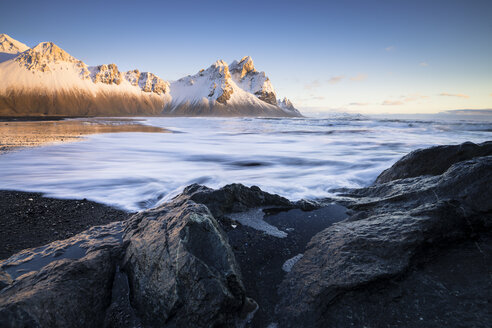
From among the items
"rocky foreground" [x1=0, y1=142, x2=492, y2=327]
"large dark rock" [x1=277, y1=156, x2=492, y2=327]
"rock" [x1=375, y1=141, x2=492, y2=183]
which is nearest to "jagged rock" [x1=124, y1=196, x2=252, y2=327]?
"rocky foreground" [x1=0, y1=142, x2=492, y2=327]

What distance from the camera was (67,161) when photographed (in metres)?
8.69

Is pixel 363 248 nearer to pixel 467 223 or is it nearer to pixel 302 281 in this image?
pixel 302 281

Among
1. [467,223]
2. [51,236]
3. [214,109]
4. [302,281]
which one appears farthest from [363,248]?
[214,109]

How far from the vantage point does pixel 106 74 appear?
168 meters

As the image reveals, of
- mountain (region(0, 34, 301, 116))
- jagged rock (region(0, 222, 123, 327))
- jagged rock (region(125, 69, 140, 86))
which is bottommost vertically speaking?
jagged rock (region(0, 222, 123, 327))

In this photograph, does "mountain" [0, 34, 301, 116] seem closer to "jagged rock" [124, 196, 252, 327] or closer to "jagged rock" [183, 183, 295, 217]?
"jagged rock" [183, 183, 295, 217]

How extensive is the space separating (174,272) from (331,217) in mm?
2593

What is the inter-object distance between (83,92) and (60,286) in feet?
583

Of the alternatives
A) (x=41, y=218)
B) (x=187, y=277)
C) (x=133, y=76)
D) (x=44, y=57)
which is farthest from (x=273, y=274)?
(x=133, y=76)

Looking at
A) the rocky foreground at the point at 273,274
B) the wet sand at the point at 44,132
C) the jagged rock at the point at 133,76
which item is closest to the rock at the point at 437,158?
the rocky foreground at the point at 273,274

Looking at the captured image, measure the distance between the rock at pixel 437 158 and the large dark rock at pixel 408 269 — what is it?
172 cm

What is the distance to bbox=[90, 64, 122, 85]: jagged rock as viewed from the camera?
161875 millimetres

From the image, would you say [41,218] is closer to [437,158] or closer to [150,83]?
[437,158]

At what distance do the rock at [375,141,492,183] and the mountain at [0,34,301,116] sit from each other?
132302 mm
